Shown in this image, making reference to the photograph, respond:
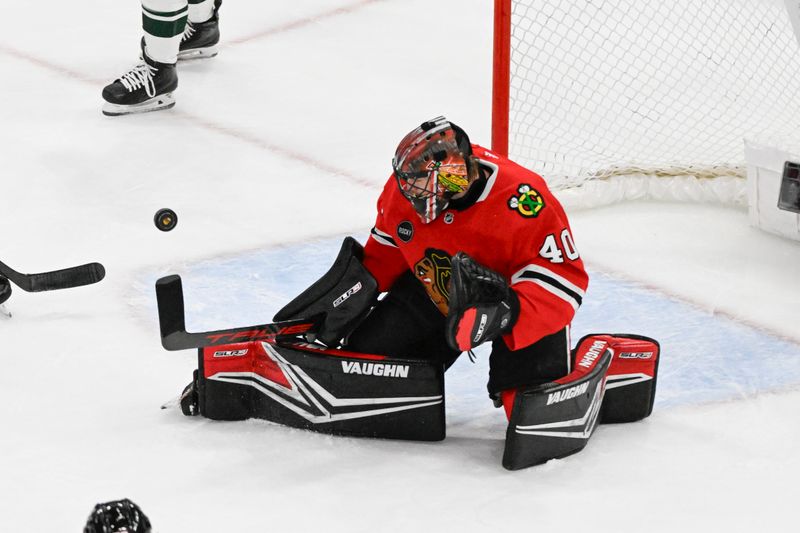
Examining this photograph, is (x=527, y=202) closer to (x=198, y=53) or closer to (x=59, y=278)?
(x=59, y=278)

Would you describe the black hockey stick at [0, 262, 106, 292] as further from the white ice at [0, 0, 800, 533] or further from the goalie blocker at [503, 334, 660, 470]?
the goalie blocker at [503, 334, 660, 470]

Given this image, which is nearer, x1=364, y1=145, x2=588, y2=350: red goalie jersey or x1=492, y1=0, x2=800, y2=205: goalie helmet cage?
x1=364, y1=145, x2=588, y2=350: red goalie jersey

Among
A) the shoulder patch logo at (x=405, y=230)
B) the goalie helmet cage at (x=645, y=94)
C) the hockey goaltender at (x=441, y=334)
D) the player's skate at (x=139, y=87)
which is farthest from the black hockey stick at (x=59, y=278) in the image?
the player's skate at (x=139, y=87)

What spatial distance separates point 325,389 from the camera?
2660 millimetres

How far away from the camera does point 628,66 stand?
485 cm

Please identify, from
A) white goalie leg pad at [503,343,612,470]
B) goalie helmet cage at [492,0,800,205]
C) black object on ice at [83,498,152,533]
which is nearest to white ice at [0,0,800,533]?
white goalie leg pad at [503,343,612,470]

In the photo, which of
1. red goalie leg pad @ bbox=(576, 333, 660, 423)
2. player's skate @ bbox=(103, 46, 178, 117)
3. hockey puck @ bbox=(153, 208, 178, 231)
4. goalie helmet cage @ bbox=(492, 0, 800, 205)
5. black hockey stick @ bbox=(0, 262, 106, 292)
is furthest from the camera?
player's skate @ bbox=(103, 46, 178, 117)

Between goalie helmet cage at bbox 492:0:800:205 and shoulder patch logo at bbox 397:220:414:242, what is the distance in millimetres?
1348

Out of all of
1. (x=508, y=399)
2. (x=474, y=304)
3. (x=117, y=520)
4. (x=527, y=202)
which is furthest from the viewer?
(x=508, y=399)

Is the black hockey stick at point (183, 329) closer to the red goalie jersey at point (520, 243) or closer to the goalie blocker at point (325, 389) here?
the goalie blocker at point (325, 389)

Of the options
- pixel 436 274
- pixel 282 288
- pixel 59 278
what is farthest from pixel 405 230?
pixel 59 278

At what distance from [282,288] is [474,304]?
1167mm

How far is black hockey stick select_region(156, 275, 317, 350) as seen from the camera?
100 inches

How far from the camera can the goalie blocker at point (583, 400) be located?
253 centimetres
